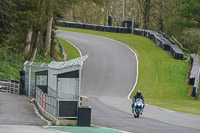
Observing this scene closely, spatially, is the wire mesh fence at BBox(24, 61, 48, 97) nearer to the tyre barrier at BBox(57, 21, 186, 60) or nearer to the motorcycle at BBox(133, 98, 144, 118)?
the motorcycle at BBox(133, 98, 144, 118)

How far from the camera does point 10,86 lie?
3638 centimetres

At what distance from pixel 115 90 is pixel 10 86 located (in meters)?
9.26

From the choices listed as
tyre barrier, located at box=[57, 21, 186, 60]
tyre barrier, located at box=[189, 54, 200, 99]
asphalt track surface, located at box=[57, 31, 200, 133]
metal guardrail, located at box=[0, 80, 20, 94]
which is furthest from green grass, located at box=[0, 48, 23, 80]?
tyre barrier, located at box=[57, 21, 186, 60]

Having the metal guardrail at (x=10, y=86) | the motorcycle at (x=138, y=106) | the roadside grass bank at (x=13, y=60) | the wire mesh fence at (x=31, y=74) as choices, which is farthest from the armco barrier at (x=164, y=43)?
the motorcycle at (x=138, y=106)

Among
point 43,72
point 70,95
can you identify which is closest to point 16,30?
point 43,72

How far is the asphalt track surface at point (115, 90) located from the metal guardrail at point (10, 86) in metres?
5.41

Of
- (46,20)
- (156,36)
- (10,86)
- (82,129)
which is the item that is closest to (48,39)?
(46,20)

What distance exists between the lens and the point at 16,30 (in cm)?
4609

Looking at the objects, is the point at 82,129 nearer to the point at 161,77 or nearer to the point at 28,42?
the point at 161,77

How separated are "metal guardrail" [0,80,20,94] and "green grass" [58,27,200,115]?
9.46m

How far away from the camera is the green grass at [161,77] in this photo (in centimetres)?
3613

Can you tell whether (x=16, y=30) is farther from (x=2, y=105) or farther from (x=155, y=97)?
(x=2, y=105)

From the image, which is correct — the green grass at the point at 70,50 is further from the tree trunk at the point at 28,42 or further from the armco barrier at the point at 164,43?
the armco barrier at the point at 164,43

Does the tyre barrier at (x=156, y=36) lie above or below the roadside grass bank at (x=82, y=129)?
above
